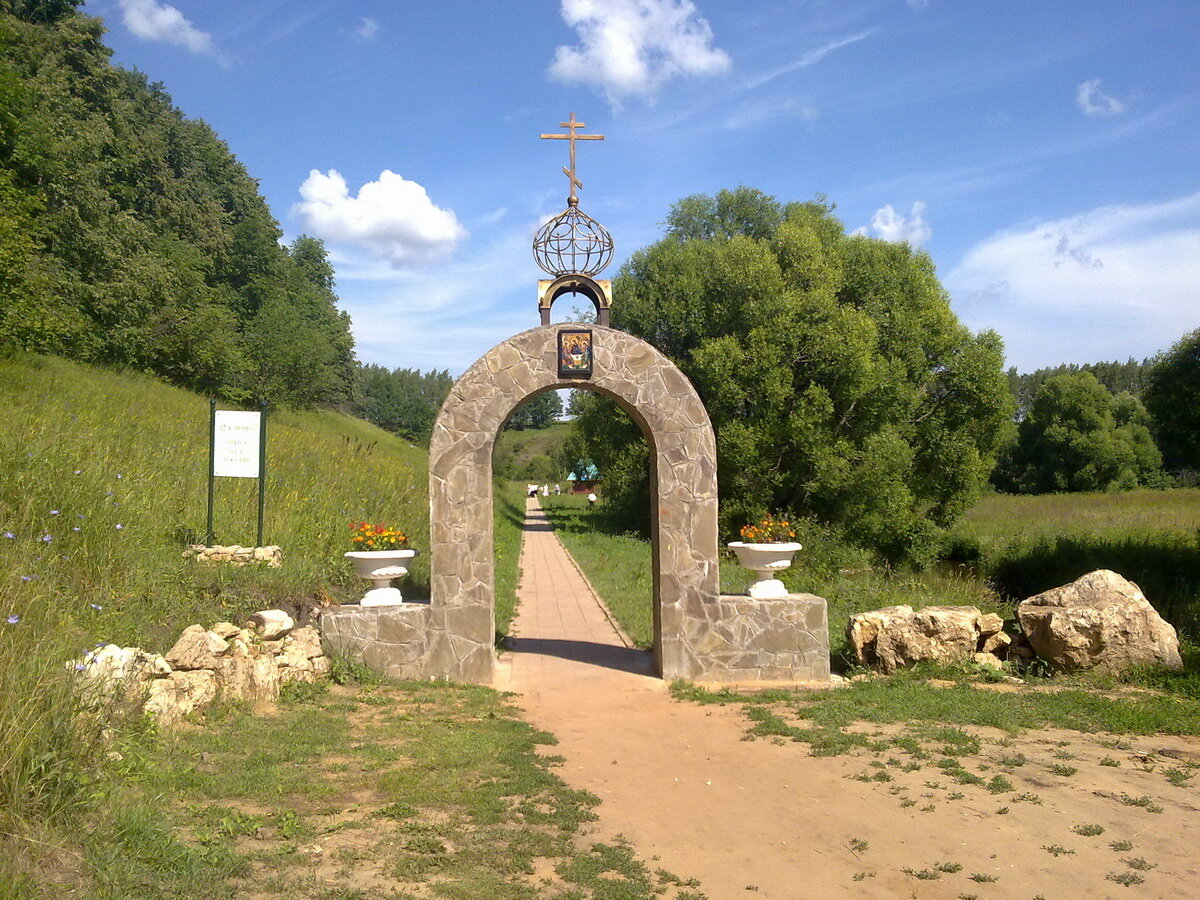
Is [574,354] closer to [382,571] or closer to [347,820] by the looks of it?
[382,571]

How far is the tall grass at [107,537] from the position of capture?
13.7 feet

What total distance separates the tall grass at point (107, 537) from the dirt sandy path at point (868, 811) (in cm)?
278

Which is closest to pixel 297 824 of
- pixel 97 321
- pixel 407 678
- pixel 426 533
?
pixel 407 678

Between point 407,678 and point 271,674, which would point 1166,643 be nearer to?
point 407,678

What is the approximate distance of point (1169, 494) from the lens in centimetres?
2841

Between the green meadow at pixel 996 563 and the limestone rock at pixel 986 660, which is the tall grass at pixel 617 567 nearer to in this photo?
the green meadow at pixel 996 563

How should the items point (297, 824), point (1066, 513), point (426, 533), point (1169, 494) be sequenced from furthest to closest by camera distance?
point (1169, 494) < point (1066, 513) < point (426, 533) < point (297, 824)

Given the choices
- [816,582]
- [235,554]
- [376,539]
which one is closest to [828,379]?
[816,582]

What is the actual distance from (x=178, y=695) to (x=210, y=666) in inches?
20.6

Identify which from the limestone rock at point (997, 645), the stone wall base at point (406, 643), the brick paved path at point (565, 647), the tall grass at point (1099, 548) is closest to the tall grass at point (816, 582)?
the brick paved path at point (565, 647)

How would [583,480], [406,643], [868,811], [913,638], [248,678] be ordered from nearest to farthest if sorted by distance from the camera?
[868,811] → [248,678] → [406,643] → [913,638] → [583,480]

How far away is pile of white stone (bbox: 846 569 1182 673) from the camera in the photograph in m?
8.36

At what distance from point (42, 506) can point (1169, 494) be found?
31297mm

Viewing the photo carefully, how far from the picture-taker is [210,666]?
21.1 ft
